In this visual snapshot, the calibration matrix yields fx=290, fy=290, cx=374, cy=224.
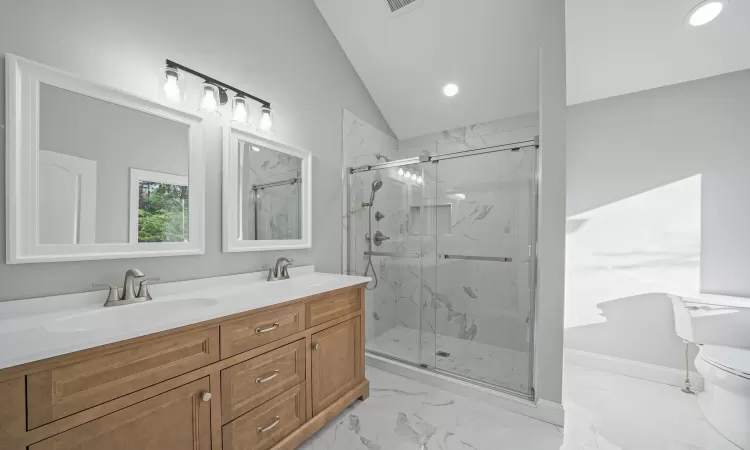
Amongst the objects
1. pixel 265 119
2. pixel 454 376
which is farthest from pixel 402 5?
pixel 454 376

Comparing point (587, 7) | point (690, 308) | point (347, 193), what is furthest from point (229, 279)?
point (690, 308)

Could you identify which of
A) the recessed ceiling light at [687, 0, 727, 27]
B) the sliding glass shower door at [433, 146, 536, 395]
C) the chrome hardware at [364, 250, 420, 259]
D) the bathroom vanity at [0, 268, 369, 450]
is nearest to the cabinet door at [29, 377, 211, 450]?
the bathroom vanity at [0, 268, 369, 450]

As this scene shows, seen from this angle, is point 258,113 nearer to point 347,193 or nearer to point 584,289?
point 347,193

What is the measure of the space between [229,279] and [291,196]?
2.29 feet

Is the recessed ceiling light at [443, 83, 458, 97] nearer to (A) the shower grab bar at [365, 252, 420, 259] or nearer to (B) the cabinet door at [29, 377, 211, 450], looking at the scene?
(A) the shower grab bar at [365, 252, 420, 259]

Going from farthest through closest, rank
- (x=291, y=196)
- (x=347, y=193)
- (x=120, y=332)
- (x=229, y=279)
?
1. (x=347, y=193)
2. (x=291, y=196)
3. (x=229, y=279)
4. (x=120, y=332)

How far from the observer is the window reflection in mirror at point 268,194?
1759mm

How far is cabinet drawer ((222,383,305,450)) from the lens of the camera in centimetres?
120

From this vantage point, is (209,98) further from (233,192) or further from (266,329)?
(266,329)

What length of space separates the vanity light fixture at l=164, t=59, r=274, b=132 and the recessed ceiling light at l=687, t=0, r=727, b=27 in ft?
8.40

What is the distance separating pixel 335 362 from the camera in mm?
1705

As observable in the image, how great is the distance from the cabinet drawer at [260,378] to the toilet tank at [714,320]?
95.6 inches

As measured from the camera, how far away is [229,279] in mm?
1659

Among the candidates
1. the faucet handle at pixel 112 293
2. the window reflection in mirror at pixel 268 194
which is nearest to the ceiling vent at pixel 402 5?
the window reflection in mirror at pixel 268 194
